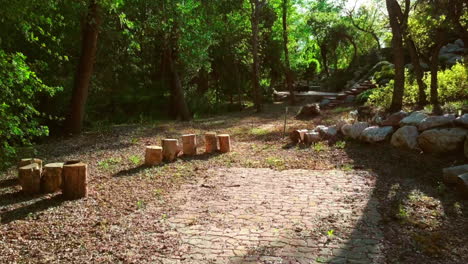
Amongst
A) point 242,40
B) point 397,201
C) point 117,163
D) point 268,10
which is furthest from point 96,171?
point 268,10

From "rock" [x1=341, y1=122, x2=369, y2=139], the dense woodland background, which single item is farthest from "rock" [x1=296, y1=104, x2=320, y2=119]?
"rock" [x1=341, y1=122, x2=369, y2=139]

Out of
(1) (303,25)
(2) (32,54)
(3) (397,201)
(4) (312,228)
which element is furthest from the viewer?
(1) (303,25)

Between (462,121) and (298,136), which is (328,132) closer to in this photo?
(298,136)

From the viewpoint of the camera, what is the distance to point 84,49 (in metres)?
12.5

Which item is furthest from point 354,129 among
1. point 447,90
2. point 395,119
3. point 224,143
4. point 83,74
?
point 83,74

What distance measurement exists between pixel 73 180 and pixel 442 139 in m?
7.03

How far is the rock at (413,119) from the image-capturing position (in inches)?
339

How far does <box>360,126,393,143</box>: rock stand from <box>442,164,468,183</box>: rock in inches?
111

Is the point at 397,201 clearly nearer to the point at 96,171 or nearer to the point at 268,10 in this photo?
the point at 96,171

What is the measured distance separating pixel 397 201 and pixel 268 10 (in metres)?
21.8

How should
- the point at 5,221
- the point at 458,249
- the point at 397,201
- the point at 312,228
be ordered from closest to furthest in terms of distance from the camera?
the point at 458,249 < the point at 312,228 < the point at 5,221 < the point at 397,201

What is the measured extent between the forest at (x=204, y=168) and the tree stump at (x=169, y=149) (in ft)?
0.09

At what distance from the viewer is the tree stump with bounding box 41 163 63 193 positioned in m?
6.29

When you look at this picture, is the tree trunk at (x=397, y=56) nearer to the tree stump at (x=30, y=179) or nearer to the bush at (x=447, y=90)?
the bush at (x=447, y=90)
